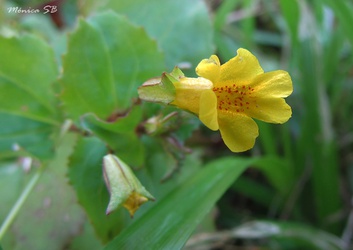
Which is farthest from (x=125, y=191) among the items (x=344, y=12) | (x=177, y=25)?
(x=344, y=12)

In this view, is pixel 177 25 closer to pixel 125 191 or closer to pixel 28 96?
pixel 28 96

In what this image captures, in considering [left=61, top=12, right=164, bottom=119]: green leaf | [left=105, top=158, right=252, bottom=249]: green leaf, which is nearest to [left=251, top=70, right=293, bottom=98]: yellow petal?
[left=105, top=158, right=252, bottom=249]: green leaf

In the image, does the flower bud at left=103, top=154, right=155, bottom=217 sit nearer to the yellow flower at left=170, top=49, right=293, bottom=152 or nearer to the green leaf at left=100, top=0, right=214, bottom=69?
the yellow flower at left=170, top=49, right=293, bottom=152

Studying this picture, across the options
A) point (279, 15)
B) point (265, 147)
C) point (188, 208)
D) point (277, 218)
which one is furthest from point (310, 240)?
point (279, 15)

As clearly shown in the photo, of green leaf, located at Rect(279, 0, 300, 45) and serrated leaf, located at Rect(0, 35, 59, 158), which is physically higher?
serrated leaf, located at Rect(0, 35, 59, 158)

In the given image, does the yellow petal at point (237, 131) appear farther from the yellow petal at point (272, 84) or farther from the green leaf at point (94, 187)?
the green leaf at point (94, 187)
